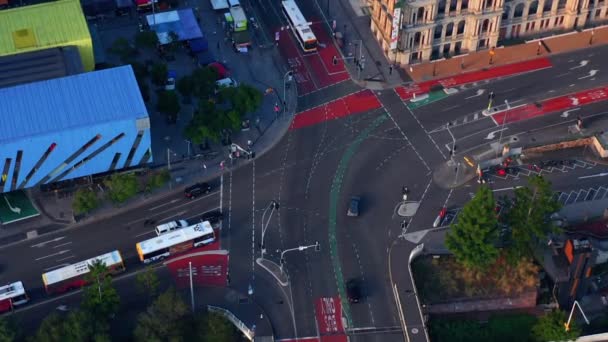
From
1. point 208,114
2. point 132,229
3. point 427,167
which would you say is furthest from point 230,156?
point 427,167

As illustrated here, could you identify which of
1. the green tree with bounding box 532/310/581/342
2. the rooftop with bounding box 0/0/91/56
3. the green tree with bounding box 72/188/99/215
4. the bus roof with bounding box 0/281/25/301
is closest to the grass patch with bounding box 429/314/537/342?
the green tree with bounding box 532/310/581/342

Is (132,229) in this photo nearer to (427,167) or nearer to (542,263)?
(427,167)

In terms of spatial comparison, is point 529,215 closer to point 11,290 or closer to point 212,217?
point 212,217

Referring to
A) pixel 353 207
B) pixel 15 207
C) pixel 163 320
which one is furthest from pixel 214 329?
pixel 15 207

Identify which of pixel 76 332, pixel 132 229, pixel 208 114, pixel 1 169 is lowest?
pixel 76 332

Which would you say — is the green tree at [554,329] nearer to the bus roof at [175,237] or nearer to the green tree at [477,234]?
the green tree at [477,234]

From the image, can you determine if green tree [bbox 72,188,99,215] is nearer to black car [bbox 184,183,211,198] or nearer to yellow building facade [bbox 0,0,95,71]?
black car [bbox 184,183,211,198]
